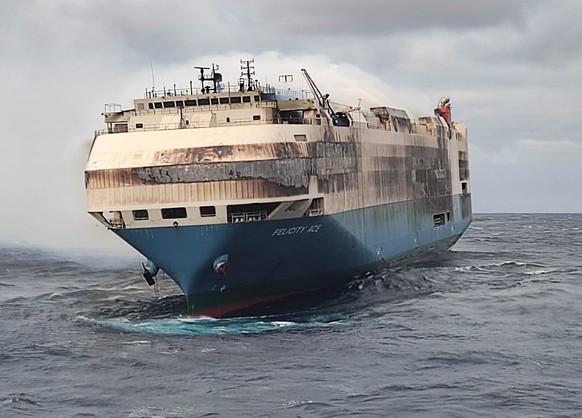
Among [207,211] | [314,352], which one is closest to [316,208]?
[207,211]

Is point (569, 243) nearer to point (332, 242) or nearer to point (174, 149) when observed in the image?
point (332, 242)

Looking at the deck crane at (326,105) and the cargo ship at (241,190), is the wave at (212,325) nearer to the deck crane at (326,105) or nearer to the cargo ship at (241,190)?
the cargo ship at (241,190)

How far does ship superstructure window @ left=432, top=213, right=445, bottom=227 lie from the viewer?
210 ft

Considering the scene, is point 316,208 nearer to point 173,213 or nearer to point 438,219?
point 173,213

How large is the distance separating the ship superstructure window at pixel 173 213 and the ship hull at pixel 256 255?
564 mm

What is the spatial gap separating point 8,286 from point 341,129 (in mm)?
26672

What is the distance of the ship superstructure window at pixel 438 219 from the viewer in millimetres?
64062

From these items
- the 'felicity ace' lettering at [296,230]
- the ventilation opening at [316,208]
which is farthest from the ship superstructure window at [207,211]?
the ventilation opening at [316,208]

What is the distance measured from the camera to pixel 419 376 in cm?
2870

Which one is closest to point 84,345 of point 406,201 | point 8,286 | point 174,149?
point 174,149

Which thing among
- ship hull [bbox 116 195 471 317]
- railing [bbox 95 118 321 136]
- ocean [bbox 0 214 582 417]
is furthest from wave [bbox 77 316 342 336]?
railing [bbox 95 118 321 136]

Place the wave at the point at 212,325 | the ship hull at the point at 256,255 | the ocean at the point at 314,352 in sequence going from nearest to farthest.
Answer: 1. the ocean at the point at 314,352
2. the wave at the point at 212,325
3. the ship hull at the point at 256,255

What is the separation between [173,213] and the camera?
38.3 m

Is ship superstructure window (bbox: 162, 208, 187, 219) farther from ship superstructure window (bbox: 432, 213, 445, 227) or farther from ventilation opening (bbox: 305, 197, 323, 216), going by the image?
ship superstructure window (bbox: 432, 213, 445, 227)
